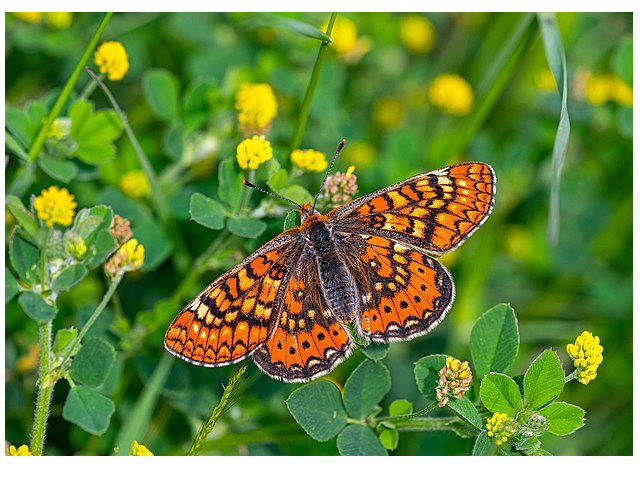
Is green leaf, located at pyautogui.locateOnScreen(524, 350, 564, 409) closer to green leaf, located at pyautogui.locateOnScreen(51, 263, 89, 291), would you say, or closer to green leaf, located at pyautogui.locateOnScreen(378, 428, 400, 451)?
green leaf, located at pyautogui.locateOnScreen(378, 428, 400, 451)

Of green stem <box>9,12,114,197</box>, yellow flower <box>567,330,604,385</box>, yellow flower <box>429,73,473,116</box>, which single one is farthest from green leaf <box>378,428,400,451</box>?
yellow flower <box>429,73,473,116</box>

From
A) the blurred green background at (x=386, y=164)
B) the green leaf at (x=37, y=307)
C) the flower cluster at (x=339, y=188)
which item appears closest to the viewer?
the green leaf at (x=37, y=307)

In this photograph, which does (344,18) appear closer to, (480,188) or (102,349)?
(480,188)

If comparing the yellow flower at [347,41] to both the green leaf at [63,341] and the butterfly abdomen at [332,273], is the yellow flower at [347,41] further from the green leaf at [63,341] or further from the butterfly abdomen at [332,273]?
the green leaf at [63,341]

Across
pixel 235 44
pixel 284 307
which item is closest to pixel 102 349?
pixel 284 307

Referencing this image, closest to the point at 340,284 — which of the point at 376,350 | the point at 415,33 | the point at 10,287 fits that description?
the point at 376,350

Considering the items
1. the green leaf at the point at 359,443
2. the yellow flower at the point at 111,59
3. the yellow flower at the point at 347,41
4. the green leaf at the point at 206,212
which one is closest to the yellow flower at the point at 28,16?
the yellow flower at the point at 111,59
